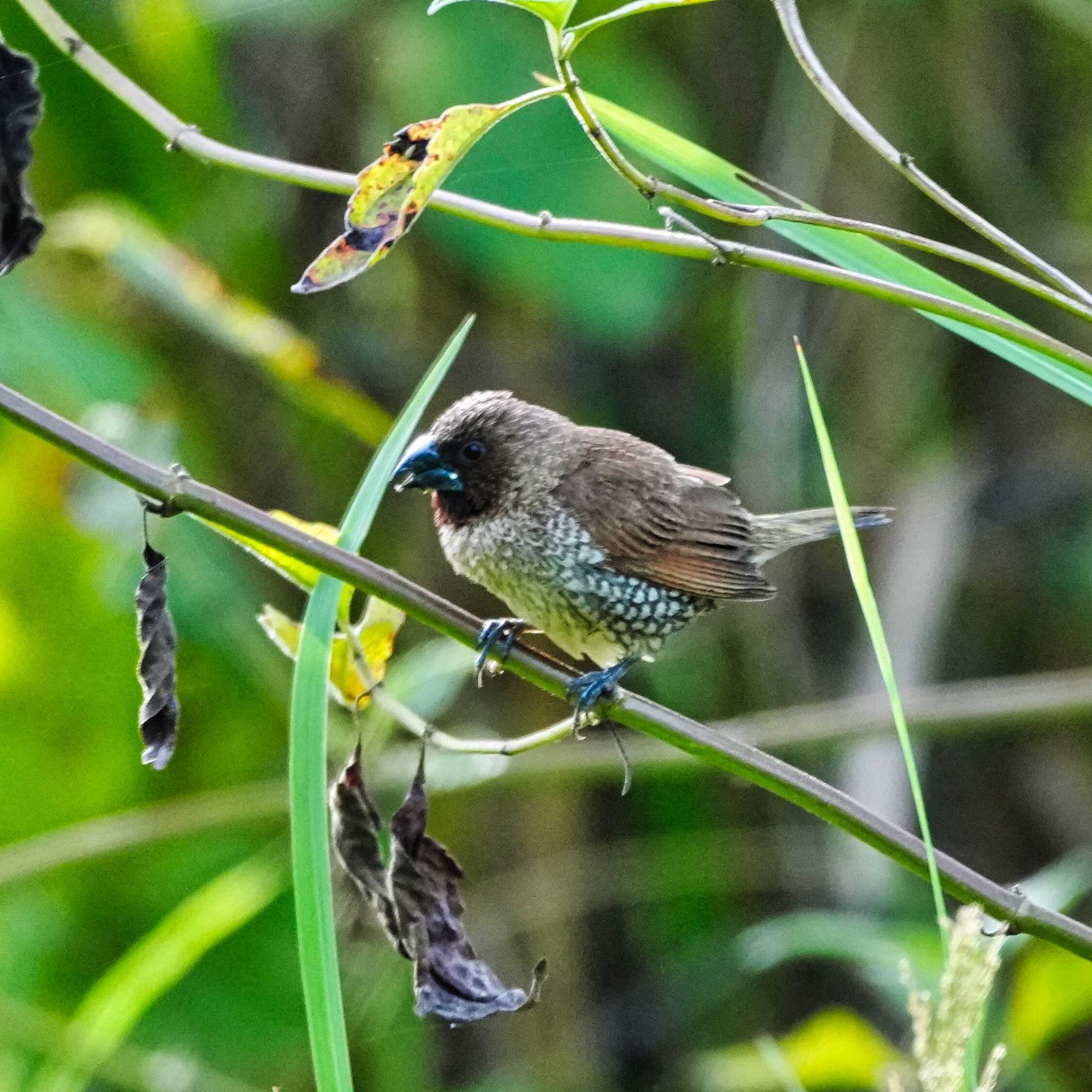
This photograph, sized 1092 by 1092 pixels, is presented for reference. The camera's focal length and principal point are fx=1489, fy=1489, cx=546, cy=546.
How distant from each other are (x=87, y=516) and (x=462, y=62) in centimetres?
156

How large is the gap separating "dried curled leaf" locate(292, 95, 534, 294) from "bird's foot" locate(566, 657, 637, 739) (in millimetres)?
586

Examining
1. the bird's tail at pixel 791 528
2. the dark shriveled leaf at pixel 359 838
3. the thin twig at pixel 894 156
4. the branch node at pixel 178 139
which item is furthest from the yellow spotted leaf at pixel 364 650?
the bird's tail at pixel 791 528

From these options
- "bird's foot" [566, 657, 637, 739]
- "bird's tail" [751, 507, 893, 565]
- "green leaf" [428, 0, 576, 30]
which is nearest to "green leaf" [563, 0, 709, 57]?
"green leaf" [428, 0, 576, 30]

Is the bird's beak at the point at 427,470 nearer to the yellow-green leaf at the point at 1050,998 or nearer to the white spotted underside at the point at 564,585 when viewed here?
the white spotted underside at the point at 564,585

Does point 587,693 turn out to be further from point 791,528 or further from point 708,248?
point 791,528

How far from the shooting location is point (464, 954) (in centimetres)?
165

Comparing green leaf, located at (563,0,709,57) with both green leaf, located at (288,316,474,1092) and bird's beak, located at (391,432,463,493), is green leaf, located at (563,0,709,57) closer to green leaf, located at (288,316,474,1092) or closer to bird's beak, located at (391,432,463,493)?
green leaf, located at (288,316,474,1092)

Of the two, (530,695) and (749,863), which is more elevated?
(530,695)

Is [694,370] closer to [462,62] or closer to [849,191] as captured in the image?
[849,191]

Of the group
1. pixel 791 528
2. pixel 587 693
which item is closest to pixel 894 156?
pixel 587 693

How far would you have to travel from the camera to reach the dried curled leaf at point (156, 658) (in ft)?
4.85

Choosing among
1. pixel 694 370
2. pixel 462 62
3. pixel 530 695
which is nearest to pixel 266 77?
pixel 462 62

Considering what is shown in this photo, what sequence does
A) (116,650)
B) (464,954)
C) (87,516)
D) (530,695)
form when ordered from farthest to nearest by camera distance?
(530,695)
(116,650)
(87,516)
(464,954)

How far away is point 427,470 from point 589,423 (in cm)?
194
